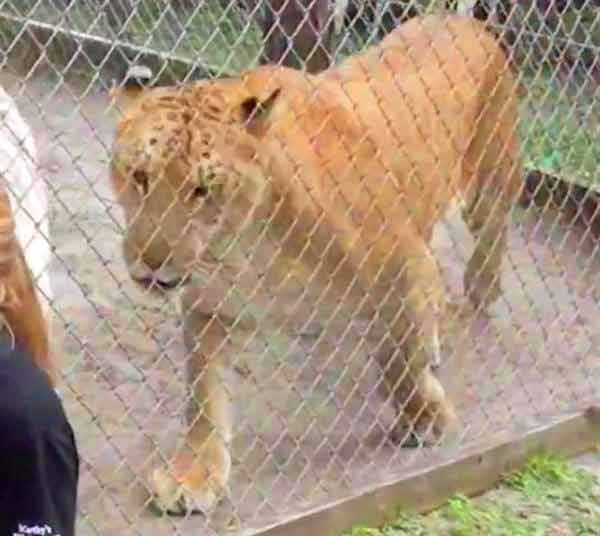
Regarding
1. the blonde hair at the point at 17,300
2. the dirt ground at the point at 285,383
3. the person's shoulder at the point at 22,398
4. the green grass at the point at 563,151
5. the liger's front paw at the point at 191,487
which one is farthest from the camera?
the green grass at the point at 563,151

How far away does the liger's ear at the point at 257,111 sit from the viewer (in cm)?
353

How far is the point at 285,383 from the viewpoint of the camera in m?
4.42

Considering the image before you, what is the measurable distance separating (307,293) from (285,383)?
0.66 m


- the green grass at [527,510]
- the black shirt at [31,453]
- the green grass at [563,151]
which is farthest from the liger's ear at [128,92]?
the green grass at [563,151]

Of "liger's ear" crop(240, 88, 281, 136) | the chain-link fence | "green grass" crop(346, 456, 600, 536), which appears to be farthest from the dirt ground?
"liger's ear" crop(240, 88, 281, 136)

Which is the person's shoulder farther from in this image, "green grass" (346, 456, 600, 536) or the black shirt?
"green grass" (346, 456, 600, 536)

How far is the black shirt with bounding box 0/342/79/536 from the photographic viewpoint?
1869 mm

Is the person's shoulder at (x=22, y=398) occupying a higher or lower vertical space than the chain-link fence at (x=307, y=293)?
higher

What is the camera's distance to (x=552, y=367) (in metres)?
4.54

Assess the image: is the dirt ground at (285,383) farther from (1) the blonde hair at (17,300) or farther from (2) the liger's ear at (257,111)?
(1) the blonde hair at (17,300)

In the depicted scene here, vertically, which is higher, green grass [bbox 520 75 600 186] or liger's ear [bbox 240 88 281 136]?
liger's ear [bbox 240 88 281 136]

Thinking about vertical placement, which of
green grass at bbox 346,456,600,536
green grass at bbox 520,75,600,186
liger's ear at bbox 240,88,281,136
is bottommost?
green grass at bbox 346,456,600,536

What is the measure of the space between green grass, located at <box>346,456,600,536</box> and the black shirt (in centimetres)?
175

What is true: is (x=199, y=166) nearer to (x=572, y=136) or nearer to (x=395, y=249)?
(x=395, y=249)
